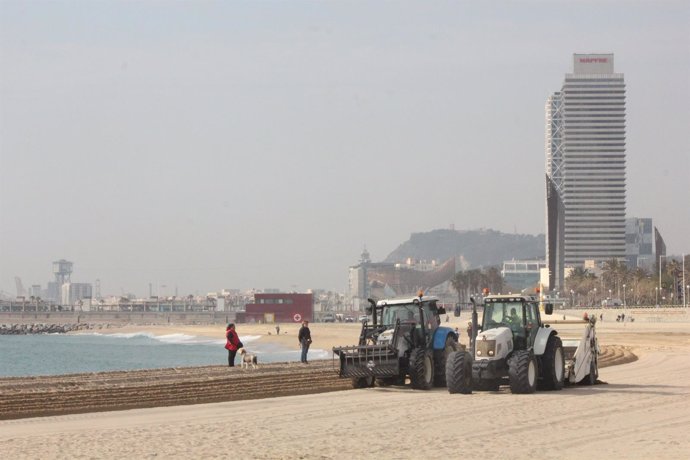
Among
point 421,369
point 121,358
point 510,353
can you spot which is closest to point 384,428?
point 510,353

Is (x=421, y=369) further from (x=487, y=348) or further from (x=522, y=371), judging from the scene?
(x=522, y=371)

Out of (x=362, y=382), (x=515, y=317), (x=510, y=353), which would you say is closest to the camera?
(x=510, y=353)

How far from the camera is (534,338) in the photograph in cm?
2350

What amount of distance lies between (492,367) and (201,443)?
834 centimetres

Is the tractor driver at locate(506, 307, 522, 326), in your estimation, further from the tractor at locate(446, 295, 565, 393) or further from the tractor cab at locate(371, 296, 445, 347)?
the tractor cab at locate(371, 296, 445, 347)

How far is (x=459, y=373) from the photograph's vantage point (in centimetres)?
2275

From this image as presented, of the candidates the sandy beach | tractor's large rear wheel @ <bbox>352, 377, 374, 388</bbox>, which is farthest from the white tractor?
tractor's large rear wheel @ <bbox>352, 377, 374, 388</bbox>

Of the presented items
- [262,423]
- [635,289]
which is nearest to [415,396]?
[262,423]

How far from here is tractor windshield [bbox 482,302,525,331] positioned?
23516 millimetres

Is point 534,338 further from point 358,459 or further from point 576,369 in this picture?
point 358,459

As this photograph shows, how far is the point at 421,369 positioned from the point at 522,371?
2416mm

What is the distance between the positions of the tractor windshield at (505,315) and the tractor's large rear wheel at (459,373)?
1.04 metres

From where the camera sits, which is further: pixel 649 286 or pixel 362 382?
pixel 649 286

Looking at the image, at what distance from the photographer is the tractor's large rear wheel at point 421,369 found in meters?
24.1
